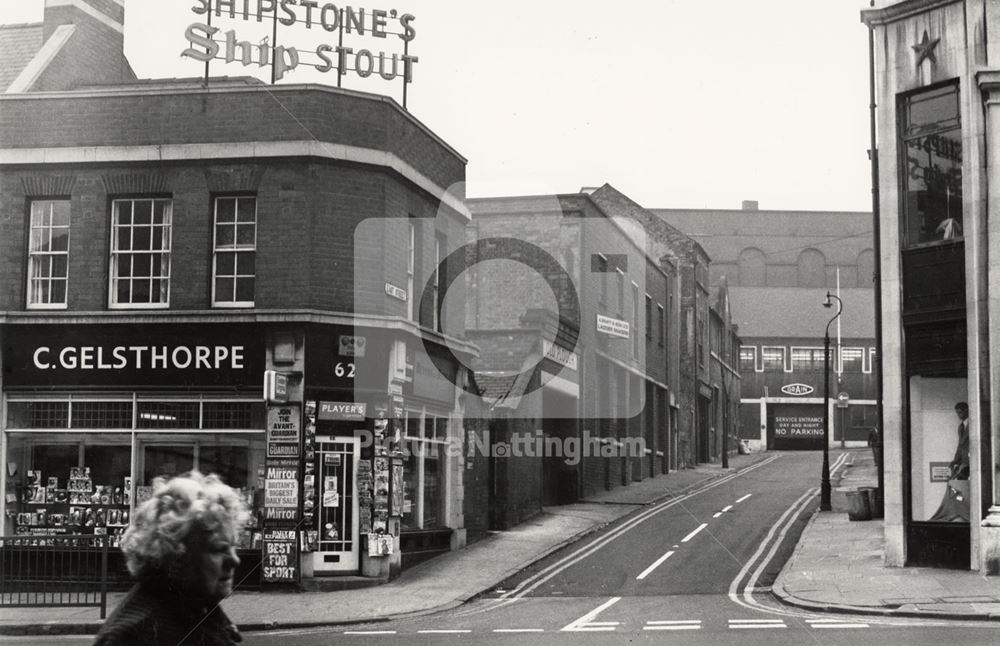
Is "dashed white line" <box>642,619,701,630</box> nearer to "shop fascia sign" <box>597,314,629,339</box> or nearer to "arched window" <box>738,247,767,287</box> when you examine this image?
"shop fascia sign" <box>597,314,629,339</box>

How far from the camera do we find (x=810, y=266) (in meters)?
86.2

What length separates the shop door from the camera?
19453 millimetres

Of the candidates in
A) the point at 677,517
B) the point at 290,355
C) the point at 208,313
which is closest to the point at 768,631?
A: the point at 290,355

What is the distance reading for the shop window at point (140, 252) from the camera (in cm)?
2036

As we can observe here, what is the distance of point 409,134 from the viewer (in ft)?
71.1

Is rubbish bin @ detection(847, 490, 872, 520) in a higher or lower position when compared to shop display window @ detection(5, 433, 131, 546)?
lower

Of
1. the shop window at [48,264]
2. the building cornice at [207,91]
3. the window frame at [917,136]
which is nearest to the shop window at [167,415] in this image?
the shop window at [48,264]

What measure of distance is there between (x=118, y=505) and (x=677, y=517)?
14.1 metres

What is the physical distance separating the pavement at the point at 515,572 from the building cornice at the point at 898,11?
358 inches

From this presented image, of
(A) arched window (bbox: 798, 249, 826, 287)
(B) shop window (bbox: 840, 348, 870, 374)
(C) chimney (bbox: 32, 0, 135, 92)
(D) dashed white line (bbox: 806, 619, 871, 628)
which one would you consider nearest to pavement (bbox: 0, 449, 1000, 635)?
(D) dashed white line (bbox: 806, 619, 871, 628)

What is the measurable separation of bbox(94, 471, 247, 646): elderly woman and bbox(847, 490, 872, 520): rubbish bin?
23.1 meters

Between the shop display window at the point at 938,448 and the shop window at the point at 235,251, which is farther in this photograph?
the shop window at the point at 235,251

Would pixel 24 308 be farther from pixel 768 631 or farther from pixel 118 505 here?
pixel 768 631

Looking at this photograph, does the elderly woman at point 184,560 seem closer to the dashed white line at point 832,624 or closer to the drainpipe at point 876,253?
the dashed white line at point 832,624
